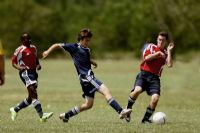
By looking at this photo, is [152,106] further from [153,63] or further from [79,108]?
[79,108]

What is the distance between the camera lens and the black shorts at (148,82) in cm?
1750

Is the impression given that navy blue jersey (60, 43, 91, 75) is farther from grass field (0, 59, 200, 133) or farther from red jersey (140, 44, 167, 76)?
red jersey (140, 44, 167, 76)

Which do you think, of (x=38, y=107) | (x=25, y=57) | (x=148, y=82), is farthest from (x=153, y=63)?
(x=25, y=57)

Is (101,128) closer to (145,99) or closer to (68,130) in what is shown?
(68,130)

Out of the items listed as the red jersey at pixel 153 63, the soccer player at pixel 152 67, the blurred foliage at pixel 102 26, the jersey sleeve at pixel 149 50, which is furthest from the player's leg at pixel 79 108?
the blurred foliage at pixel 102 26

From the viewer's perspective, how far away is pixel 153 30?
102812 millimetres

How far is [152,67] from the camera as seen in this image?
58.0ft

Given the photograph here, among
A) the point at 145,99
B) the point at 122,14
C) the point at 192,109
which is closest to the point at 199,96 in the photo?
the point at 145,99

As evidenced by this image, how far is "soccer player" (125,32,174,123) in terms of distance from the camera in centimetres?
1748

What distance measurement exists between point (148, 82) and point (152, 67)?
0.36m

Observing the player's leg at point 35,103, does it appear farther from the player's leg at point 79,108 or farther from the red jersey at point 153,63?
the red jersey at point 153,63

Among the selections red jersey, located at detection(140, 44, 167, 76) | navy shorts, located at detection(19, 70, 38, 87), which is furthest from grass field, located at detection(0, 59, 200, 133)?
red jersey, located at detection(140, 44, 167, 76)

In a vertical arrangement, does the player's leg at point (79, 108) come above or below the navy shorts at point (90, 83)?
below

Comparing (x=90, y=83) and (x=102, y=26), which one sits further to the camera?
(x=102, y=26)
